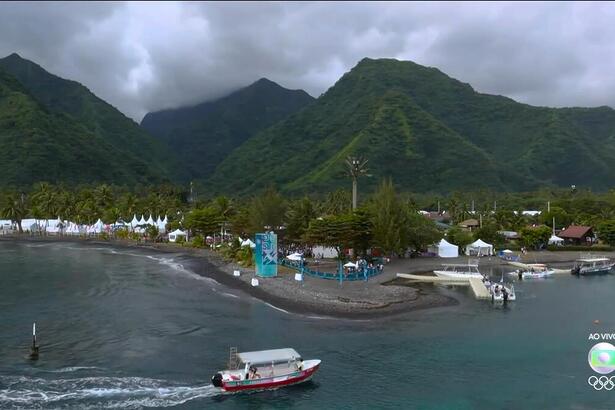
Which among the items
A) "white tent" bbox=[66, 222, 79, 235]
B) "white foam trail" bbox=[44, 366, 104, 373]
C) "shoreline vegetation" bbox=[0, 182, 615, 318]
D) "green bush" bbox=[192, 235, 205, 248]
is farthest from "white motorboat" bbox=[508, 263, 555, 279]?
"white tent" bbox=[66, 222, 79, 235]

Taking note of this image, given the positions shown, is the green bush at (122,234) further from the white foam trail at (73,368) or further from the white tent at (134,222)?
the white foam trail at (73,368)

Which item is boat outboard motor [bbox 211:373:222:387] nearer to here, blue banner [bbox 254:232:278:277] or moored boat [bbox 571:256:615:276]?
blue banner [bbox 254:232:278:277]

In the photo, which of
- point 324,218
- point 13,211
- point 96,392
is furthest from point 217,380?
point 13,211

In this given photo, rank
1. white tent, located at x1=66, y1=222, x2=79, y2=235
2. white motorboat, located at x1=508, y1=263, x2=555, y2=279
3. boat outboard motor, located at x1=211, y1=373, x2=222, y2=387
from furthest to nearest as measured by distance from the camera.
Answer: white tent, located at x1=66, y1=222, x2=79, y2=235
white motorboat, located at x1=508, y1=263, x2=555, y2=279
boat outboard motor, located at x1=211, y1=373, x2=222, y2=387

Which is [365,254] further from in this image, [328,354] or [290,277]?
[328,354]

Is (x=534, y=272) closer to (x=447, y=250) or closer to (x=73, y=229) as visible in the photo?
(x=447, y=250)

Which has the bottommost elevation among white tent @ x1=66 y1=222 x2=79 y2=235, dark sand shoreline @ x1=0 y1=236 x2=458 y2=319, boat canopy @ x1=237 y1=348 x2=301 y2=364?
boat canopy @ x1=237 y1=348 x2=301 y2=364

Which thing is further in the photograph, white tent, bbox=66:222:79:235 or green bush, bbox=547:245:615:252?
white tent, bbox=66:222:79:235
